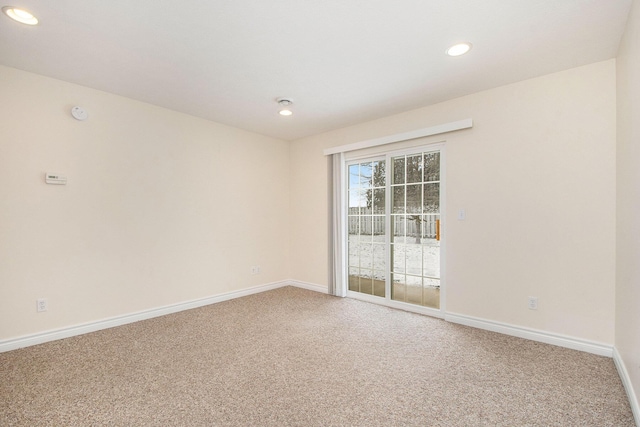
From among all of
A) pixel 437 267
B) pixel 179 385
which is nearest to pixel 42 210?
pixel 179 385

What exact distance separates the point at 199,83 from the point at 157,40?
737mm

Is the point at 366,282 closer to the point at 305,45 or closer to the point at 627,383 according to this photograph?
the point at 627,383

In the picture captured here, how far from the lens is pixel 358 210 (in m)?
4.61

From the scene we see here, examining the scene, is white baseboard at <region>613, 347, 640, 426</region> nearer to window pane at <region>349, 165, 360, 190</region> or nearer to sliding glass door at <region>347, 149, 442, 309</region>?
sliding glass door at <region>347, 149, 442, 309</region>

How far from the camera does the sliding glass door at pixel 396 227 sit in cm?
375

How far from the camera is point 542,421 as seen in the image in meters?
A: 1.78

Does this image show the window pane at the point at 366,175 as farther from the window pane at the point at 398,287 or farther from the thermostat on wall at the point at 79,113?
the thermostat on wall at the point at 79,113

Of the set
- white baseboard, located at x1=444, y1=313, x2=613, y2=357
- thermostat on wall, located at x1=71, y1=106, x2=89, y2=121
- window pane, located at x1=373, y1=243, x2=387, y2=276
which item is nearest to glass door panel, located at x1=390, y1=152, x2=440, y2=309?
window pane, located at x1=373, y1=243, x2=387, y2=276

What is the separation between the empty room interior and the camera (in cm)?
201

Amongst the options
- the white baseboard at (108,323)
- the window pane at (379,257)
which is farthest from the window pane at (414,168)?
the white baseboard at (108,323)

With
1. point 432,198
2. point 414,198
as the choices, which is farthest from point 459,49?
point 414,198

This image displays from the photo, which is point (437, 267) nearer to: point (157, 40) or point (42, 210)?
point (157, 40)

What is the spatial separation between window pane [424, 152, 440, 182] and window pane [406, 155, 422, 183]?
0.27ft

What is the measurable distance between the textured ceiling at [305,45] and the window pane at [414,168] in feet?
2.51
